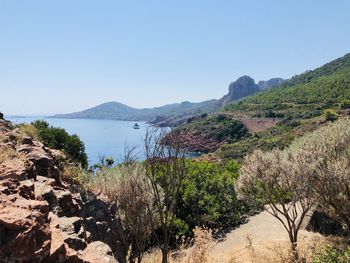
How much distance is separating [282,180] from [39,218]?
13.5 meters

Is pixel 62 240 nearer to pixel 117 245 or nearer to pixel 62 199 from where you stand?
pixel 62 199

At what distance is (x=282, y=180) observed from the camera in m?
17.4

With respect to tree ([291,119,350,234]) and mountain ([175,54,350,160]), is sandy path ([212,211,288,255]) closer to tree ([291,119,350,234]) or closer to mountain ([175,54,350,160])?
tree ([291,119,350,234])

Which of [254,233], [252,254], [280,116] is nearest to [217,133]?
[280,116]

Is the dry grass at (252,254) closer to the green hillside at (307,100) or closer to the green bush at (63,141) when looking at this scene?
the green bush at (63,141)

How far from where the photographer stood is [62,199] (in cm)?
925

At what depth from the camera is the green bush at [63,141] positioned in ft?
77.6

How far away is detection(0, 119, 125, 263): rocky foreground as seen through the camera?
5.50m

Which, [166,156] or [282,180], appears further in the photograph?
[282,180]

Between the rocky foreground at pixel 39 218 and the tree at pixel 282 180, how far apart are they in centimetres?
888

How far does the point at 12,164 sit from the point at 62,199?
5.46ft

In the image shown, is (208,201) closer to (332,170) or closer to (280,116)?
(332,170)

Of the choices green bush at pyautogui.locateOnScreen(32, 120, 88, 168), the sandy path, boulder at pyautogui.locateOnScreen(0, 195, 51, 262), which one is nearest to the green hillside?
the sandy path

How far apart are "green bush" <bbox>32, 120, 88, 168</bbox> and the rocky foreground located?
12239 millimetres
